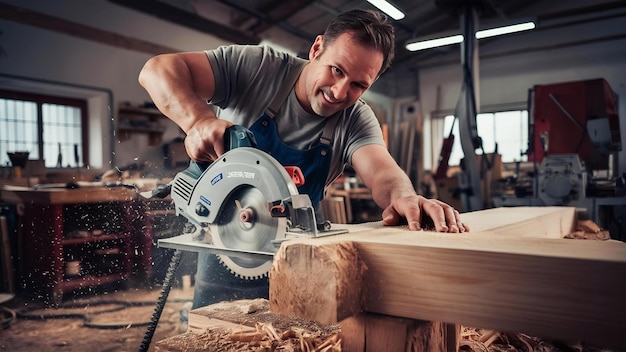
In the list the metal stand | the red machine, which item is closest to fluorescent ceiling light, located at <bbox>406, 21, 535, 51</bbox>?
the metal stand

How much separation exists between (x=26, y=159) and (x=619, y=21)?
374 inches

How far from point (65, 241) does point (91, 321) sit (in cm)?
75

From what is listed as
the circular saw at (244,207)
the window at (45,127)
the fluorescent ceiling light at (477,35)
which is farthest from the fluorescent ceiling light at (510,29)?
A: the window at (45,127)

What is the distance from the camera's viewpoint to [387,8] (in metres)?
3.96

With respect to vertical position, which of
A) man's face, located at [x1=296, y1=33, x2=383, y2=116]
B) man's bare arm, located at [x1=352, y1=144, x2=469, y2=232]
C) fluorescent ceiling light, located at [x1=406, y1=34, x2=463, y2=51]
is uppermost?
fluorescent ceiling light, located at [x1=406, y1=34, x2=463, y2=51]

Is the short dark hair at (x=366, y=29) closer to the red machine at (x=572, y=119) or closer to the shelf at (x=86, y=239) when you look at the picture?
the shelf at (x=86, y=239)

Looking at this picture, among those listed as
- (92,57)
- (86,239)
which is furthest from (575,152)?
(92,57)

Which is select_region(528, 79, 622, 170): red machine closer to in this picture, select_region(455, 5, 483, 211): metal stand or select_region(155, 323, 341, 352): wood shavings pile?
select_region(455, 5, 483, 211): metal stand

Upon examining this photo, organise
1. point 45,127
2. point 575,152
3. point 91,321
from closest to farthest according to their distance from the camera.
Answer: point 91,321, point 575,152, point 45,127

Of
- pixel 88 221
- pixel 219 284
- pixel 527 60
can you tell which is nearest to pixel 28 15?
pixel 88 221

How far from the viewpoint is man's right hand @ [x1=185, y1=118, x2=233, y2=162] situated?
3.67 ft

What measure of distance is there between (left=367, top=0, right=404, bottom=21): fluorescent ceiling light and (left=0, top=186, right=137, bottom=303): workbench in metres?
2.64

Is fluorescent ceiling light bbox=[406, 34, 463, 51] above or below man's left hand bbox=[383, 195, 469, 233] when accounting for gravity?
above

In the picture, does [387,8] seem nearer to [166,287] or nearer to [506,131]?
[166,287]
